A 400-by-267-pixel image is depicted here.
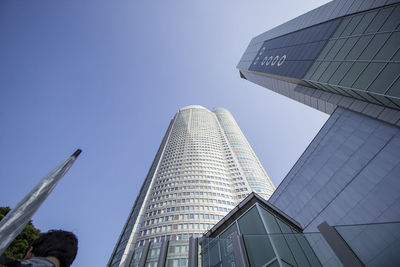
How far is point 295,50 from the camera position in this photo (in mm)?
29672

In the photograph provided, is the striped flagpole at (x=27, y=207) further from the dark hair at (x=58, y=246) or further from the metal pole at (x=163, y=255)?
the metal pole at (x=163, y=255)

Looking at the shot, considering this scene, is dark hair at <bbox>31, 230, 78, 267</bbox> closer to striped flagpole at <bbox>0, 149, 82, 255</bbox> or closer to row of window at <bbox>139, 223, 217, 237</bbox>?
striped flagpole at <bbox>0, 149, 82, 255</bbox>

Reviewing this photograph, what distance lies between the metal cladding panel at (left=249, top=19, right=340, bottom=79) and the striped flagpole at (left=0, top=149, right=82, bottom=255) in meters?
29.7

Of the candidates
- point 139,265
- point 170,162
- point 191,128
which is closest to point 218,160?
point 170,162

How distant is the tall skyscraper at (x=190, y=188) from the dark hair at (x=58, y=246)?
128ft

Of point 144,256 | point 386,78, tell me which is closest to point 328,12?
point 386,78

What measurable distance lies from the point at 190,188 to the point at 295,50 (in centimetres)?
4814

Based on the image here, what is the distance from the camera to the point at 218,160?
78.3m

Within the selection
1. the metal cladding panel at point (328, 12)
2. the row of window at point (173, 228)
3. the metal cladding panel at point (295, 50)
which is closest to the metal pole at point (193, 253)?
the metal cladding panel at point (328, 12)

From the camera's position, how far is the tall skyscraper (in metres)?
47.0

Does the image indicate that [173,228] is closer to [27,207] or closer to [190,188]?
[190,188]

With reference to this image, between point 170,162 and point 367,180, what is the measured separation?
217 ft

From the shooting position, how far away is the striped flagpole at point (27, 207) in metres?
3.29

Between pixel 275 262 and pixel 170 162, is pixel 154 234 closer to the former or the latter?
pixel 170 162
